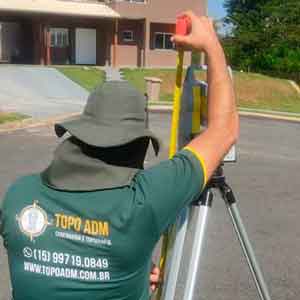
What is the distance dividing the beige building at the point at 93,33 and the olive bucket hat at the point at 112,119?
35743 millimetres

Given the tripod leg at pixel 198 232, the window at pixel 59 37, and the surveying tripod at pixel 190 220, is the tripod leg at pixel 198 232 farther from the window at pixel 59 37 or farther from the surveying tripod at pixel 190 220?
the window at pixel 59 37

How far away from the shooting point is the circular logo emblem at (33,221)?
1.92m

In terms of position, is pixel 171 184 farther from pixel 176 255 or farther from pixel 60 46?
pixel 60 46

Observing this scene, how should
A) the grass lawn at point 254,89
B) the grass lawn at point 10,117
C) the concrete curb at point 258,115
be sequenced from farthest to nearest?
the grass lawn at point 254,89, the concrete curb at point 258,115, the grass lawn at point 10,117

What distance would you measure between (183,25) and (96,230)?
74 cm

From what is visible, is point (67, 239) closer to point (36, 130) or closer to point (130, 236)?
point (130, 236)

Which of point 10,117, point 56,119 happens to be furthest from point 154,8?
point 10,117

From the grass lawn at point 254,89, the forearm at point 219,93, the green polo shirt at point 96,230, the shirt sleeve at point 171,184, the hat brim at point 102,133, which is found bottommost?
the grass lawn at point 254,89

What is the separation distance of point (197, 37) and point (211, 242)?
4377 mm

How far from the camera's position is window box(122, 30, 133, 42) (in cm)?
3953

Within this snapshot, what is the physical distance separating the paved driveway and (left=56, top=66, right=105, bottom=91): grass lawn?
0.42m

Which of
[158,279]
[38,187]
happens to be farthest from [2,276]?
[38,187]

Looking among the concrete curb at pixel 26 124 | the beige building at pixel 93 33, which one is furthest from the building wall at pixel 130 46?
the concrete curb at pixel 26 124

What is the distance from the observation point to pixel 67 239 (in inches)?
74.8
